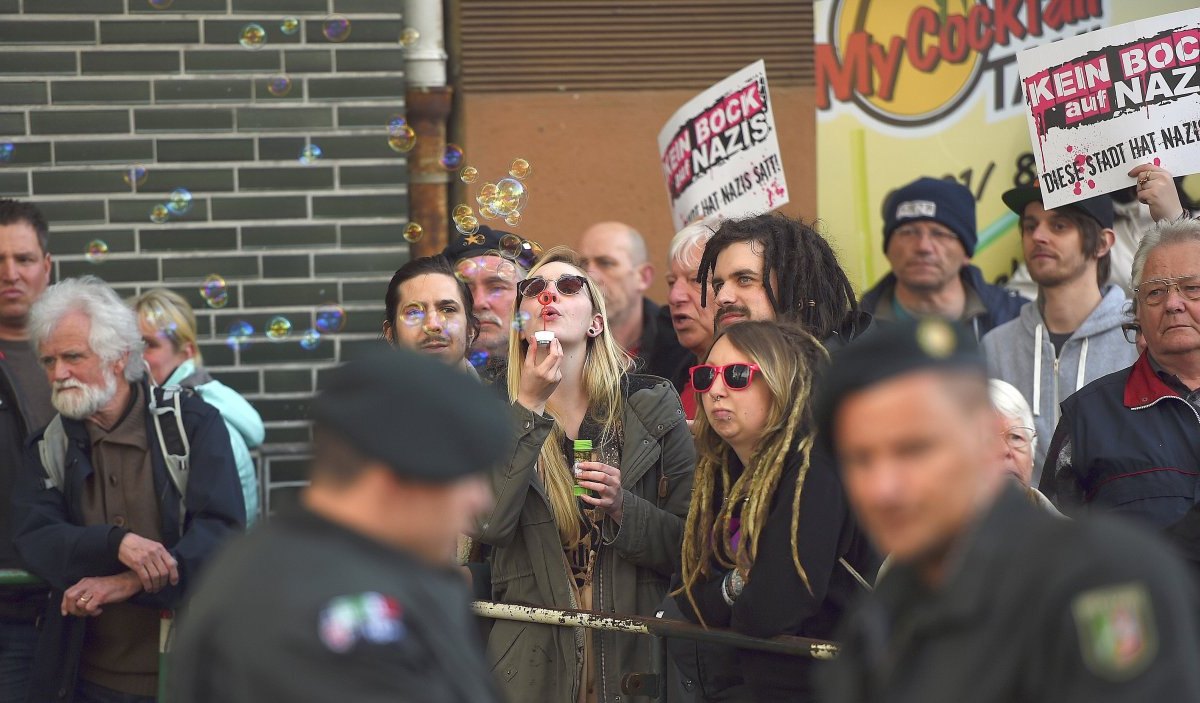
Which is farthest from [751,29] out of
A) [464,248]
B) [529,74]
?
[464,248]

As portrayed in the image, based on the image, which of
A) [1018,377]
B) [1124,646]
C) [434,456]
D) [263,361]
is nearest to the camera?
[1124,646]

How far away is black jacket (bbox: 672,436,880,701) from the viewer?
3555 mm

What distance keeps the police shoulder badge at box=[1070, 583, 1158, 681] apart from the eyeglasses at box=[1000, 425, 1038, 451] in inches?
88.7

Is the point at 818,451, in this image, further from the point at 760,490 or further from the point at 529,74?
the point at 529,74

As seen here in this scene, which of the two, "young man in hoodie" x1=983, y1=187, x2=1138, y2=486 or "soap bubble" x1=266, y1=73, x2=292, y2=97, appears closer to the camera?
"young man in hoodie" x1=983, y1=187, x2=1138, y2=486

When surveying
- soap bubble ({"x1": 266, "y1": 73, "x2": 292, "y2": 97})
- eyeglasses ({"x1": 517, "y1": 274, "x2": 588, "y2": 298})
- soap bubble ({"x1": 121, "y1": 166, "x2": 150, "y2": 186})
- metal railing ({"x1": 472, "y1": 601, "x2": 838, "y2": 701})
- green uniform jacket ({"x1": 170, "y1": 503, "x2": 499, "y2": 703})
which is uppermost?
soap bubble ({"x1": 266, "y1": 73, "x2": 292, "y2": 97})

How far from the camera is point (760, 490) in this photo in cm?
369

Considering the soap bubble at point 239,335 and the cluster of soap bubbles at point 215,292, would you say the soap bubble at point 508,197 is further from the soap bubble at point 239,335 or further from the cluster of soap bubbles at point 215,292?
the soap bubble at point 239,335

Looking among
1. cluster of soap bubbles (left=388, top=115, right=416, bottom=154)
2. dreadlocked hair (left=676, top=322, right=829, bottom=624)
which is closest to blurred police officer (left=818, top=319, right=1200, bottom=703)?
dreadlocked hair (left=676, top=322, right=829, bottom=624)

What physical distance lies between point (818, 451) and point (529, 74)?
15.0ft

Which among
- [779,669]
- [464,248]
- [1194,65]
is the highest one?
[1194,65]

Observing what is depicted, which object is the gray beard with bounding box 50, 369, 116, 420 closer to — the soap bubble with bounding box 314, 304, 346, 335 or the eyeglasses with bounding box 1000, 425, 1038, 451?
the soap bubble with bounding box 314, 304, 346, 335

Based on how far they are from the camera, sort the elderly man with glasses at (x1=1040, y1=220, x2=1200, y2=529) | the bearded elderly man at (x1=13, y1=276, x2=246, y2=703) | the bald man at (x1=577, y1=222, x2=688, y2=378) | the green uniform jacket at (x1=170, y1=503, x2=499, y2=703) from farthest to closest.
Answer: the bald man at (x1=577, y1=222, x2=688, y2=378), the bearded elderly man at (x1=13, y1=276, x2=246, y2=703), the elderly man with glasses at (x1=1040, y1=220, x2=1200, y2=529), the green uniform jacket at (x1=170, y1=503, x2=499, y2=703)

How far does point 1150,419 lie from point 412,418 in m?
2.85
